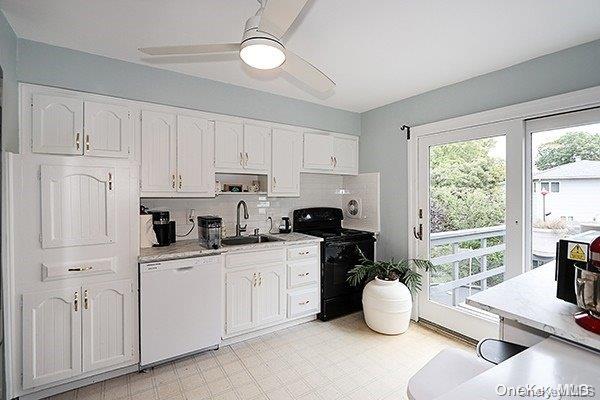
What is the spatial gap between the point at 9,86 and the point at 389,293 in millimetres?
3436

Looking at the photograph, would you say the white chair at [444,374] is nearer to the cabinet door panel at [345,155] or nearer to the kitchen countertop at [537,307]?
the kitchen countertop at [537,307]

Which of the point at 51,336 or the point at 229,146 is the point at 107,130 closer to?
the point at 229,146

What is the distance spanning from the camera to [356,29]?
194 centimetres

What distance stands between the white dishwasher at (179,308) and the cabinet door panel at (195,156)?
2.34 feet

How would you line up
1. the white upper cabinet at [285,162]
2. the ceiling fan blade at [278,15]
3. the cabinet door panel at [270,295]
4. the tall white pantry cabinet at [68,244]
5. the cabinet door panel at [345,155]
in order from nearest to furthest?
the ceiling fan blade at [278,15] → the tall white pantry cabinet at [68,244] → the cabinet door panel at [270,295] → the white upper cabinet at [285,162] → the cabinet door panel at [345,155]

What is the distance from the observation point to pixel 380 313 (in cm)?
286

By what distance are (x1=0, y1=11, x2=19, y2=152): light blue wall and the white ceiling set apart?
0.10 m

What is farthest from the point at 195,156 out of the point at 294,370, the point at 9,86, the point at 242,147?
the point at 294,370

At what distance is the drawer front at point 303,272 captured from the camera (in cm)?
299

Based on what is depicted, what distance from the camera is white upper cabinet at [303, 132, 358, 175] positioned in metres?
3.47

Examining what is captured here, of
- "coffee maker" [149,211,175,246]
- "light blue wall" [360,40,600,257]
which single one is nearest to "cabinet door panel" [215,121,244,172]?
"coffee maker" [149,211,175,246]

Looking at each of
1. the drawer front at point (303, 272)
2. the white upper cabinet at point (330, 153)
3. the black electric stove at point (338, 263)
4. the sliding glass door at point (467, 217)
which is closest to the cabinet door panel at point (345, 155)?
the white upper cabinet at point (330, 153)

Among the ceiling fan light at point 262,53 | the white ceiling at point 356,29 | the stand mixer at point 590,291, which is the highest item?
the white ceiling at point 356,29

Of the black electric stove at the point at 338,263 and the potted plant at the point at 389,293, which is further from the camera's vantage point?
the black electric stove at the point at 338,263
